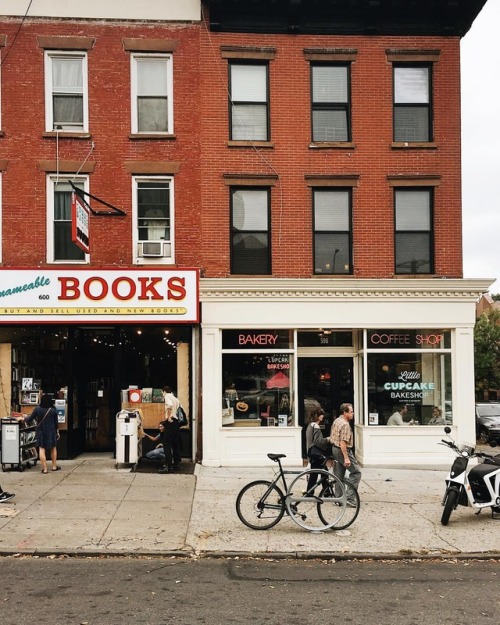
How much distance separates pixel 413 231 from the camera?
643 inches

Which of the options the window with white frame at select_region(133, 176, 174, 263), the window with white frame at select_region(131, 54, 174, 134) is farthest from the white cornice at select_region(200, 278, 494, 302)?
the window with white frame at select_region(131, 54, 174, 134)

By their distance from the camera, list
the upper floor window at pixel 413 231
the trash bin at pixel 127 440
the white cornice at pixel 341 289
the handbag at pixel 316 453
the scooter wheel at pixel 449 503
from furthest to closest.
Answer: the upper floor window at pixel 413 231
the white cornice at pixel 341 289
the trash bin at pixel 127 440
the handbag at pixel 316 453
the scooter wheel at pixel 449 503

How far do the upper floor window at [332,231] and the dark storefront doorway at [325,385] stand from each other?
2.31m

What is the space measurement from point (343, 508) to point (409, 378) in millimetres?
6672

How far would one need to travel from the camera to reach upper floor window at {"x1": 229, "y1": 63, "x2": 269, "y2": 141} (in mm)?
16188

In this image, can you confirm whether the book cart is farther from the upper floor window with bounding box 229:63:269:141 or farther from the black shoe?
the upper floor window with bounding box 229:63:269:141

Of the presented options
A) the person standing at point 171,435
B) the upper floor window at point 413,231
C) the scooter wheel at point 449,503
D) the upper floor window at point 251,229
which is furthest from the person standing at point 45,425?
the upper floor window at point 413,231

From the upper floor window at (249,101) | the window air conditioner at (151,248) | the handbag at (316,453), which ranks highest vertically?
the upper floor window at (249,101)

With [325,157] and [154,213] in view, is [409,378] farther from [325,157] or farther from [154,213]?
[154,213]

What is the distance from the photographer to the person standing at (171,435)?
47.6 feet

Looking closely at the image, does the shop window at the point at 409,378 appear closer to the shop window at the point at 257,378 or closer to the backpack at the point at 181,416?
the shop window at the point at 257,378

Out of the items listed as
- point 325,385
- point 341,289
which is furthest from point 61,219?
point 325,385

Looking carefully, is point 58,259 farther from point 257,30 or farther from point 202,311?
point 257,30

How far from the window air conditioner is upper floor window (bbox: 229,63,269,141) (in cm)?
312
